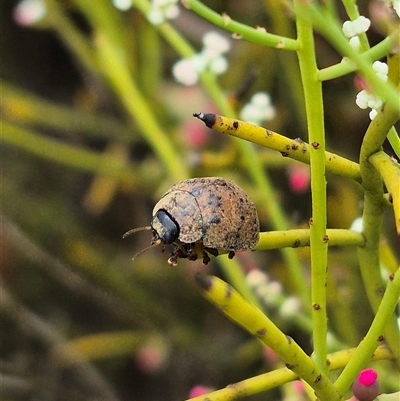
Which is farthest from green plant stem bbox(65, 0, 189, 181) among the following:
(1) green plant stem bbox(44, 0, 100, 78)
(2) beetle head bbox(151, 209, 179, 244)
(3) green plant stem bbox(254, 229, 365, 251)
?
(3) green plant stem bbox(254, 229, 365, 251)

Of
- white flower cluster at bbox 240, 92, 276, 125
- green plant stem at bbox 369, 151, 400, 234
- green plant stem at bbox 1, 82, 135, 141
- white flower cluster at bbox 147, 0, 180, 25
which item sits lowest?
green plant stem at bbox 369, 151, 400, 234

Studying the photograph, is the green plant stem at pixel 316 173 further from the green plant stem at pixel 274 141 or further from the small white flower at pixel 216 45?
the small white flower at pixel 216 45

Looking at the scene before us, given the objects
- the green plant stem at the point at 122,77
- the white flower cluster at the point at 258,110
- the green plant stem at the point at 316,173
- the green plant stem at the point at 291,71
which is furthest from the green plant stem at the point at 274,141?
the green plant stem at the point at 291,71

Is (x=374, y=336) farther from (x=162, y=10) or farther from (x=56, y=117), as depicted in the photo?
(x=56, y=117)

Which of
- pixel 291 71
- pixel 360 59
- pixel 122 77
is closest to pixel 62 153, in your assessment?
pixel 122 77

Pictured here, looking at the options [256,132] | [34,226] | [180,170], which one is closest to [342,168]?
[256,132]

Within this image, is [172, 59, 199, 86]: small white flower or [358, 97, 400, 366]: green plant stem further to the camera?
[172, 59, 199, 86]: small white flower

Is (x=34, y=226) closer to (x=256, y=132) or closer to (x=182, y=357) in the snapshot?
(x=182, y=357)

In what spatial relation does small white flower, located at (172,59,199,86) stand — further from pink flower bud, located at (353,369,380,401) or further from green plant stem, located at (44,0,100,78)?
green plant stem, located at (44,0,100,78)
